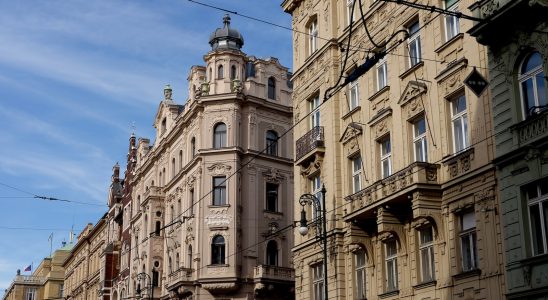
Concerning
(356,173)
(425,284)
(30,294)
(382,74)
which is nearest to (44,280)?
(30,294)

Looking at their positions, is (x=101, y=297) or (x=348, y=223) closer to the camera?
(x=348, y=223)

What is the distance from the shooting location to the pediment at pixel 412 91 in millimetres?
25312

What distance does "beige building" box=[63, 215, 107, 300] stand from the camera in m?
76.7

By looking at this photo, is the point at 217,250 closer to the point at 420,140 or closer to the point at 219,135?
the point at 219,135

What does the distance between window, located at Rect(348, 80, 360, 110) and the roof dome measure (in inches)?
767

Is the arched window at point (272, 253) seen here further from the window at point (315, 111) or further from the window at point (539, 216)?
the window at point (539, 216)

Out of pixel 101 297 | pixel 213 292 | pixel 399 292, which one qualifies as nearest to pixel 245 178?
pixel 213 292

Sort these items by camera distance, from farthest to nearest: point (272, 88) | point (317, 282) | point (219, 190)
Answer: point (272, 88), point (219, 190), point (317, 282)

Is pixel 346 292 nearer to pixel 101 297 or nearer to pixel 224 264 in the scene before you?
pixel 224 264

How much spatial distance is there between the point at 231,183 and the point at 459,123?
23528mm

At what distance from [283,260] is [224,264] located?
150 inches

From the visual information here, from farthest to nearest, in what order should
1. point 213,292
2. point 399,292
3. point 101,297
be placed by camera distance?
point 101,297, point 213,292, point 399,292

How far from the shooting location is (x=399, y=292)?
25.5m

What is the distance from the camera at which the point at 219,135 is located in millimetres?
47219
